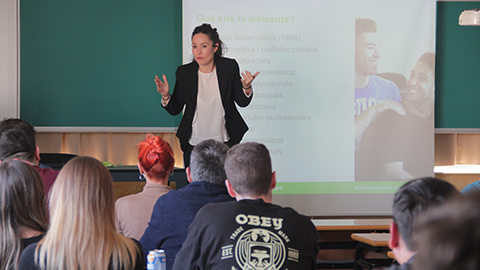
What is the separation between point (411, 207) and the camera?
3.20ft

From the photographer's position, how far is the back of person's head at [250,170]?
1.60 metres

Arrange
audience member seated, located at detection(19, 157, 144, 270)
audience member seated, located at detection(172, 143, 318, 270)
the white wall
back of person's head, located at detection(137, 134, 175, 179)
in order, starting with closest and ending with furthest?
audience member seated, located at detection(19, 157, 144, 270) → audience member seated, located at detection(172, 143, 318, 270) → back of person's head, located at detection(137, 134, 175, 179) → the white wall

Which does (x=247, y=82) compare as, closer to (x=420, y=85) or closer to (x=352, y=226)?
(x=352, y=226)

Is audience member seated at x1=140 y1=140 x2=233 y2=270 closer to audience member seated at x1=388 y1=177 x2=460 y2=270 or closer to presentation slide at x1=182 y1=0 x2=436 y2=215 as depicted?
audience member seated at x1=388 y1=177 x2=460 y2=270

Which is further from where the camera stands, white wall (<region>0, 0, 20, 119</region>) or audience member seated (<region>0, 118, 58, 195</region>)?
white wall (<region>0, 0, 20, 119</region>)

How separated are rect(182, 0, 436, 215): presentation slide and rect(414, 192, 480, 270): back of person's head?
438 cm

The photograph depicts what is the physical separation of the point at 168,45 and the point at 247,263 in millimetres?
4205

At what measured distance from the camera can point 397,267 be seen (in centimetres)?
93

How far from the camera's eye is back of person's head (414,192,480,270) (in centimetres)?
59

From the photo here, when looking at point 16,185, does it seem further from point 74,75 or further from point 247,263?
point 74,75

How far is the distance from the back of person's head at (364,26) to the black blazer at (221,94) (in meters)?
1.62

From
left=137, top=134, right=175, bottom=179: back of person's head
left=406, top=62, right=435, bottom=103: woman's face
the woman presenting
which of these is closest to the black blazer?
the woman presenting

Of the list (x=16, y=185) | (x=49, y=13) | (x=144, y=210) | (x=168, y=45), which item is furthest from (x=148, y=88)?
(x=16, y=185)

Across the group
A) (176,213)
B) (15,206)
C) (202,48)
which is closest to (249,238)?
(176,213)
